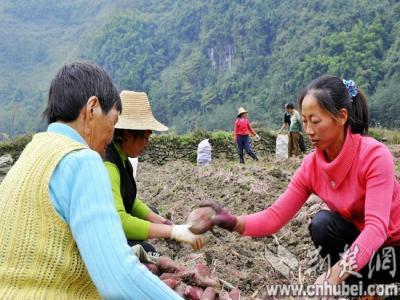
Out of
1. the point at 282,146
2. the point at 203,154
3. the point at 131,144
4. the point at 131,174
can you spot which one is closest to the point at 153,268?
the point at 131,174

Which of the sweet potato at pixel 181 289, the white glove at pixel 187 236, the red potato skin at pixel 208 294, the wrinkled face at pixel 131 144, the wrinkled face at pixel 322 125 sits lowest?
the red potato skin at pixel 208 294

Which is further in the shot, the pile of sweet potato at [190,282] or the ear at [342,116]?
the ear at [342,116]

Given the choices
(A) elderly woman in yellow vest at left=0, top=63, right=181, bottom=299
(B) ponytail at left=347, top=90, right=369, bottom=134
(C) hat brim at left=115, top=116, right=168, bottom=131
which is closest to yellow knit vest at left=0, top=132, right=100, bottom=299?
(A) elderly woman in yellow vest at left=0, top=63, right=181, bottom=299

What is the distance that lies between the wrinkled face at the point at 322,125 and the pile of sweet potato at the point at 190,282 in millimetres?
807

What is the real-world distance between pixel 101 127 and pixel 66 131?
0.38ft

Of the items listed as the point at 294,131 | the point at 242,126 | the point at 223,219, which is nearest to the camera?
the point at 223,219

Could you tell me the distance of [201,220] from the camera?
2402 mm

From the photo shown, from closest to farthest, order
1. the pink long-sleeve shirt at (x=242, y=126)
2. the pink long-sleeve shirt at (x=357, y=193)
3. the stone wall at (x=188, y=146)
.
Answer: the pink long-sleeve shirt at (x=357, y=193)
the pink long-sleeve shirt at (x=242, y=126)
the stone wall at (x=188, y=146)

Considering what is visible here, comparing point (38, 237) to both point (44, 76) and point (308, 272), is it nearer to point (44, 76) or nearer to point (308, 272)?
point (308, 272)

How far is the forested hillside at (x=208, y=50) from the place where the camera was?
4503 cm

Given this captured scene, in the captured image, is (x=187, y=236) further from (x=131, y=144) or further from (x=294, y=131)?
(x=294, y=131)

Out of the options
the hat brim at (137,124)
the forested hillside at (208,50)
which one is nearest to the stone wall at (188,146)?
the hat brim at (137,124)

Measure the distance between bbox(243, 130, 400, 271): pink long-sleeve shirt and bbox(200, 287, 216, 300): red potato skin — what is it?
1.11ft

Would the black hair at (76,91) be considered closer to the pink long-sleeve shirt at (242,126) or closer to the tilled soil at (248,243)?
the tilled soil at (248,243)
